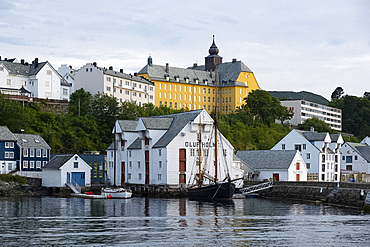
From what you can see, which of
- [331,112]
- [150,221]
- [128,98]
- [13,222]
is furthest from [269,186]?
[331,112]

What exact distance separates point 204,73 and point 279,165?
72.2m

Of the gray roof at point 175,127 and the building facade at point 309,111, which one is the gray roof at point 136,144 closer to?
the gray roof at point 175,127

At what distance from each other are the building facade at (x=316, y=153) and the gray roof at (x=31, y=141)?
1409 inches

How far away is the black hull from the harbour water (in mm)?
6199

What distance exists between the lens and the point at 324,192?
212ft

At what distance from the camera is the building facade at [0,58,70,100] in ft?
336

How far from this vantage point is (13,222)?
44.0 m

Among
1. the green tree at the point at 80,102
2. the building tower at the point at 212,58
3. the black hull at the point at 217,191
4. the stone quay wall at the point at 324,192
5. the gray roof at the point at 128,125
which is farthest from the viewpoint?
the building tower at the point at 212,58

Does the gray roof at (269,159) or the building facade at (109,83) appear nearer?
the gray roof at (269,159)

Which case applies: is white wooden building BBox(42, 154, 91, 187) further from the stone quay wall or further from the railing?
the stone quay wall

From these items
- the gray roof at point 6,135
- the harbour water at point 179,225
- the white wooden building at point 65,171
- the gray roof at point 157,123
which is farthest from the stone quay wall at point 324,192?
the gray roof at point 6,135

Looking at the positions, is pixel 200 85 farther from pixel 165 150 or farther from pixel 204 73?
pixel 165 150

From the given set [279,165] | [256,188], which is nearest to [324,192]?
[256,188]

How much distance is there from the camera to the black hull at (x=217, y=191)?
6738cm
